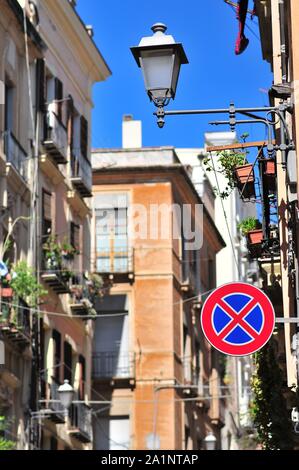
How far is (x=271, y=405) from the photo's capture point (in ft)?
77.8

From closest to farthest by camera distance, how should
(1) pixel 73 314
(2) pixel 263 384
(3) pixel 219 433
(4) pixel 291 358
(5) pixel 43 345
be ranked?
(4) pixel 291 358, (2) pixel 263 384, (5) pixel 43 345, (1) pixel 73 314, (3) pixel 219 433

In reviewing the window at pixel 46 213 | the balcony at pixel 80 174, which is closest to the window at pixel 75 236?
the balcony at pixel 80 174

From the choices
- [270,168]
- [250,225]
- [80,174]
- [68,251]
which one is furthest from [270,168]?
[80,174]

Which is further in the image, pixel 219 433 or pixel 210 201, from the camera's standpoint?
pixel 210 201

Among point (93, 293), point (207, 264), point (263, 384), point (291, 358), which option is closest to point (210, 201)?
point (207, 264)

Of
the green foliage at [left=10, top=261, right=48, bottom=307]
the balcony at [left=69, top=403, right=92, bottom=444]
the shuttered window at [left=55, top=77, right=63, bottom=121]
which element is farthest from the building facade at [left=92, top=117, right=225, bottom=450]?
the green foliage at [left=10, top=261, right=48, bottom=307]

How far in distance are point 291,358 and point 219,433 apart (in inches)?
1363

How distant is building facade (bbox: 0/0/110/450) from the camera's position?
32812 mm

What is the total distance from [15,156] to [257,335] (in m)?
20.4

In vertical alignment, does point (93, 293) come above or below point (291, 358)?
above

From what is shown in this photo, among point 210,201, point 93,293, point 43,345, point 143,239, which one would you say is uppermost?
point 210,201

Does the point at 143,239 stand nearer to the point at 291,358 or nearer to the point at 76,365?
the point at 76,365

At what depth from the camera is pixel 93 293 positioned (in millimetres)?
39188

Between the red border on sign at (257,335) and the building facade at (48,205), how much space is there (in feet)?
56.3
